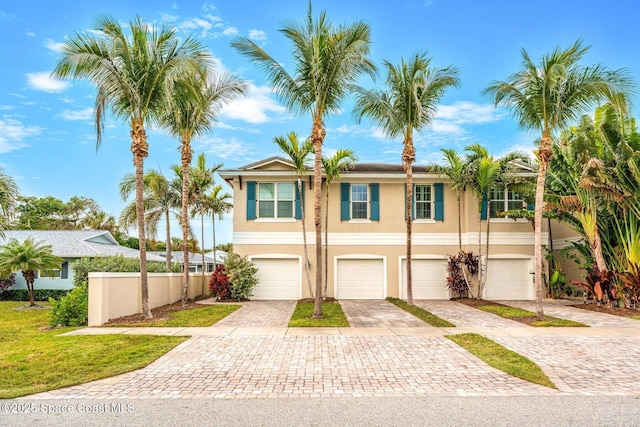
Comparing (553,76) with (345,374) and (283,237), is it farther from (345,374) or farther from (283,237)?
(283,237)

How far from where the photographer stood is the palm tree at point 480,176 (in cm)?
1691

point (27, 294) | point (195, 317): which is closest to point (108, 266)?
point (195, 317)

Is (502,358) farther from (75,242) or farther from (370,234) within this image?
(75,242)

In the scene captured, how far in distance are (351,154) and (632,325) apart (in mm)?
10399

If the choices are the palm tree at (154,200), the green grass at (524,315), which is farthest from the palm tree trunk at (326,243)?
the palm tree at (154,200)

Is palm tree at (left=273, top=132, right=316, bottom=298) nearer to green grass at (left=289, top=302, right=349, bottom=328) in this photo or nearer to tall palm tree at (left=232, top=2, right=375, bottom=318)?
tall palm tree at (left=232, top=2, right=375, bottom=318)

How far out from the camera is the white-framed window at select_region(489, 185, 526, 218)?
63.0ft

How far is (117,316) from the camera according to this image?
1271 centimetres

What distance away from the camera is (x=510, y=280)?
63.4 feet

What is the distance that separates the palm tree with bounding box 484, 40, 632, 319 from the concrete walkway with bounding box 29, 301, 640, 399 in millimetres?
3567

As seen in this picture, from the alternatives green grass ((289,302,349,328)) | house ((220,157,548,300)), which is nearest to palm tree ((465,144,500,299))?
house ((220,157,548,300))

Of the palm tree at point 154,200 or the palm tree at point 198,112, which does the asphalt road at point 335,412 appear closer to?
the palm tree at point 198,112

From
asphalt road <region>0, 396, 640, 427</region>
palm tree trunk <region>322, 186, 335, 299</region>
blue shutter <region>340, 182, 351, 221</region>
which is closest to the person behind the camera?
asphalt road <region>0, 396, 640, 427</region>

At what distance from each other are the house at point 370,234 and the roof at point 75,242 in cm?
1005
